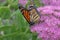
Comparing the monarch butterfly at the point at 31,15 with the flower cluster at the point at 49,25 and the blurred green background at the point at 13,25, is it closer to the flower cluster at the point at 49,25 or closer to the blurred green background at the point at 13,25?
the flower cluster at the point at 49,25

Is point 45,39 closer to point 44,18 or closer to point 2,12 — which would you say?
point 44,18

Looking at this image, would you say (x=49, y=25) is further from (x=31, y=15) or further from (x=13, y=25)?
(x=13, y=25)

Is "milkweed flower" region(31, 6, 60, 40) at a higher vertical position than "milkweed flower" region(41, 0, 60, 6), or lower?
lower

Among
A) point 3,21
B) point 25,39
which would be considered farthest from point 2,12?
point 25,39

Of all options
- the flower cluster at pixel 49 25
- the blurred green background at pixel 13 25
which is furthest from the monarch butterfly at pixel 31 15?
the blurred green background at pixel 13 25

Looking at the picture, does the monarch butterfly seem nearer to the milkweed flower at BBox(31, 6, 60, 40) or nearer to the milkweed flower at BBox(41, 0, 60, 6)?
the milkweed flower at BBox(31, 6, 60, 40)

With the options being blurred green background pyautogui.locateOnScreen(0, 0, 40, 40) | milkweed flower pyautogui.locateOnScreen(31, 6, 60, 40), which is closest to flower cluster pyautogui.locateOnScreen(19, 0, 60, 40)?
milkweed flower pyautogui.locateOnScreen(31, 6, 60, 40)

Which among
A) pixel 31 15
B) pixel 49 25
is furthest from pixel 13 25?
pixel 49 25
